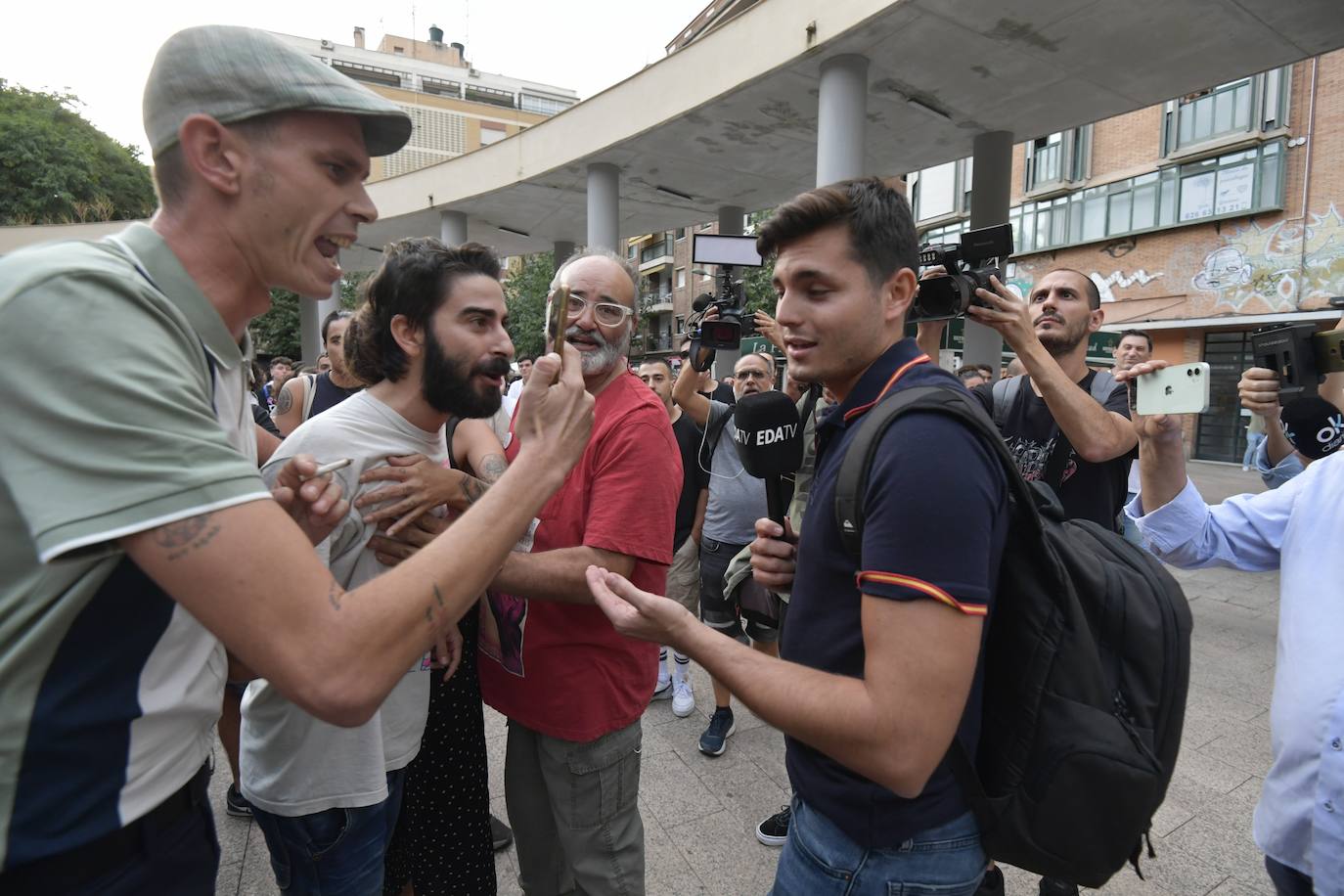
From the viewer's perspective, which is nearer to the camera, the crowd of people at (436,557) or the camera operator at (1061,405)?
the crowd of people at (436,557)

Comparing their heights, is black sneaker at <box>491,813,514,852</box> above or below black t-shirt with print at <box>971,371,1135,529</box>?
below

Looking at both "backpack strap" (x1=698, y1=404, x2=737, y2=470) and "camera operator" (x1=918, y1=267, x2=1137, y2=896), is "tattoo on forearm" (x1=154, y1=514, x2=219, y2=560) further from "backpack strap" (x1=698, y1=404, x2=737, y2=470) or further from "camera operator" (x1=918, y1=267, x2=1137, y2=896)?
"backpack strap" (x1=698, y1=404, x2=737, y2=470)

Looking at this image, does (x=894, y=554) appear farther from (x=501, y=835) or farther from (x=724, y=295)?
(x=724, y=295)

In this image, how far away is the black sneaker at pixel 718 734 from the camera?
3.79m

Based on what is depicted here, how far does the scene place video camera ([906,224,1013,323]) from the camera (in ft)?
7.45

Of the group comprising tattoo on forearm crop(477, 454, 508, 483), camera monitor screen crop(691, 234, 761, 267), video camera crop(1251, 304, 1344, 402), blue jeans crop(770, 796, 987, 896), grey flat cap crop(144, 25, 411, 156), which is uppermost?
camera monitor screen crop(691, 234, 761, 267)

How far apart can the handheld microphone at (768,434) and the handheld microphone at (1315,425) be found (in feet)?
5.10

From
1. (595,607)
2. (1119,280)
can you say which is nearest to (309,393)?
(595,607)

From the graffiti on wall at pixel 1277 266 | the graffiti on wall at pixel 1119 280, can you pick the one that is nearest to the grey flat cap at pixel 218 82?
the graffiti on wall at pixel 1277 266

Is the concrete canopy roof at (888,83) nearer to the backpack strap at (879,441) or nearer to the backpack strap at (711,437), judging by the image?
the backpack strap at (711,437)

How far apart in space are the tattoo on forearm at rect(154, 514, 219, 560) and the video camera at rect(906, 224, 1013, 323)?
204cm

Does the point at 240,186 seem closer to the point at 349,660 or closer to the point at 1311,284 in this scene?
the point at 349,660

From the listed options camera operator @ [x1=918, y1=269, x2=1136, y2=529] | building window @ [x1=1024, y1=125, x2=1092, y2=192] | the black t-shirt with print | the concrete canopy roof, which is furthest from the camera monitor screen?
building window @ [x1=1024, y1=125, x2=1092, y2=192]

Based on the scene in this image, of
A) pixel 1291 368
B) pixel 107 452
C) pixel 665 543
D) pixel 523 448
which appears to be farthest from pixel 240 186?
pixel 1291 368
